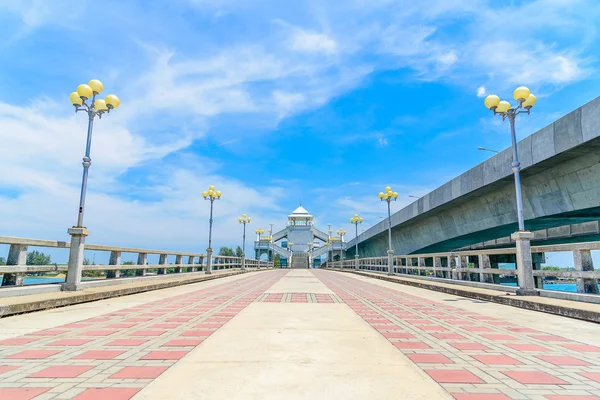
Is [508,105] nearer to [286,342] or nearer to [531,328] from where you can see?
[531,328]

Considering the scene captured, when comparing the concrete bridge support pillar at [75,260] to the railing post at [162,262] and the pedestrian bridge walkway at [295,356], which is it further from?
the railing post at [162,262]

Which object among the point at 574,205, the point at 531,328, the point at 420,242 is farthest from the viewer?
the point at 420,242

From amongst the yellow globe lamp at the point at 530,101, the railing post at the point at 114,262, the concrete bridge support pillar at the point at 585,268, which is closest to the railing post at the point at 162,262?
the railing post at the point at 114,262

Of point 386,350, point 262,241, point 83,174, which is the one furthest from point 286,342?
point 262,241

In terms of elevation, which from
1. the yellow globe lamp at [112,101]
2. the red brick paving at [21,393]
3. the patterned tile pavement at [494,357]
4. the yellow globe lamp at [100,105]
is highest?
the yellow globe lamp at [112,101]

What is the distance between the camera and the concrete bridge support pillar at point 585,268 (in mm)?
8094

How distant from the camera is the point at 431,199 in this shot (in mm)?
26219

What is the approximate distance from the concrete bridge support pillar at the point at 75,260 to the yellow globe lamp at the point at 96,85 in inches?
175

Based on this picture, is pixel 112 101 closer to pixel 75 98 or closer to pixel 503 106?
pixel 75 98

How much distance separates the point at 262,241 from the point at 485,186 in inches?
2974

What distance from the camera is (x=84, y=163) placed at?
10742 millimetres

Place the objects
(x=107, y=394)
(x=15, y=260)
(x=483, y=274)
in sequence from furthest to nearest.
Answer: (x=483, y=274)
(x=15, y=260)
(x=107, y=394)

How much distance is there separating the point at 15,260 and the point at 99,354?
576cm

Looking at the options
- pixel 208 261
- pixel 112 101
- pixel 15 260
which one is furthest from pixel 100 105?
pixel 208 261
